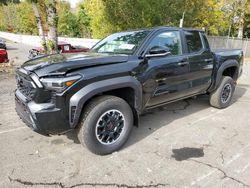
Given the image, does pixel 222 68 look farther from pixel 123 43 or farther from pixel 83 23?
pixel 83 23

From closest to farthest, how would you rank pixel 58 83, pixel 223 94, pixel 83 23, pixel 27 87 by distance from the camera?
pixel 58 83 < pixel 27 87 < pixel 223 94 < pixel 83 23

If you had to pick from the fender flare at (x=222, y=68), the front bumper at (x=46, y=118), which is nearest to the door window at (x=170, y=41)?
the fender flare at (x=222, y=68)

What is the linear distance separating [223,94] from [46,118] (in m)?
4.23

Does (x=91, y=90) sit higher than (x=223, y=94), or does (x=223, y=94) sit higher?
(x=91, y=90)

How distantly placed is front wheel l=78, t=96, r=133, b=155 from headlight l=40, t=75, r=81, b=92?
471 millimetres

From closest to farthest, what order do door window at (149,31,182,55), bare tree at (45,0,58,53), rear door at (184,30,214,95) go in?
door window at (149,31,182,55) < rear door at (184,30,214,95) < bare tree at (45,0,58,53)

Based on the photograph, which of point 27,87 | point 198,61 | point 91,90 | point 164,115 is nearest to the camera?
point 91,90

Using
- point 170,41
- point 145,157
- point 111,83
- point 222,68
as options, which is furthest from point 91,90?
point 222,68

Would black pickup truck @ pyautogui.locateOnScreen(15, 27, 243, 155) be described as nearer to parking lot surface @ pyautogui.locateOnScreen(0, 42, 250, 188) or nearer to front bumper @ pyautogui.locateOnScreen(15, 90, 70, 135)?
front bumper @ pyautogui.locateOnScreen(15, 90, 70, 135)

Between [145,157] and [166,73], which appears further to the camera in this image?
[166,73]

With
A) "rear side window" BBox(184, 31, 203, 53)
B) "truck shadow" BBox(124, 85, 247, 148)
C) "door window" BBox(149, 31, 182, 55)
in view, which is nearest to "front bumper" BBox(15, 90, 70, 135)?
"truck shadow" BBox(124, 85, 247, 148)

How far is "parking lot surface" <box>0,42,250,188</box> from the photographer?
115 inches

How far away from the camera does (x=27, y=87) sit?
3.24 metres

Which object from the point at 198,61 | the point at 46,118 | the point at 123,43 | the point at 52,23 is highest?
the point at 52,23
